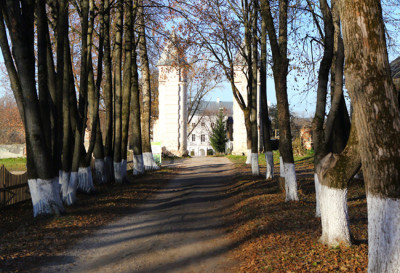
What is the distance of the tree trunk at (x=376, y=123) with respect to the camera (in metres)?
4.07

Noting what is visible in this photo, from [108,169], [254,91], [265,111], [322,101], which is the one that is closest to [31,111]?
[322,101]

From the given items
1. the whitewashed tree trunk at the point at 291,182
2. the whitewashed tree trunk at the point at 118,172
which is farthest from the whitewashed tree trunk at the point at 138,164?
the whitewashed tree trunk at the point at 291,182

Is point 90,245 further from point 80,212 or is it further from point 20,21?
point 20,21

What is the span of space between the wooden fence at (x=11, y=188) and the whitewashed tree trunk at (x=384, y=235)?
402 inches

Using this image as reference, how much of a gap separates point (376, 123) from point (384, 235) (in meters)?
1.09

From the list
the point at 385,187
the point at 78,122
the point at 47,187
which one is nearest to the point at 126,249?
the point at 47,187

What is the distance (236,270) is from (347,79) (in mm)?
3314

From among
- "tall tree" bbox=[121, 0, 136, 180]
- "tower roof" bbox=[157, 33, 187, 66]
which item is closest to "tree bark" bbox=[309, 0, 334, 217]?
"tower roof" bbox=[157, 33, 187, 66]

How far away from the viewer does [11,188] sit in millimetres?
12328

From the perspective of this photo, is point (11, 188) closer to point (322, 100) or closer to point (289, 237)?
point (289, 237)

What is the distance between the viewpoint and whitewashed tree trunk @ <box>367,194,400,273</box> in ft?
13.6

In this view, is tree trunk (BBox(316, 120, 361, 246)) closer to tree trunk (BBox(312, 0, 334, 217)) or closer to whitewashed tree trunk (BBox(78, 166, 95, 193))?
tree trunk (BBox(312, 0, 334, 217))

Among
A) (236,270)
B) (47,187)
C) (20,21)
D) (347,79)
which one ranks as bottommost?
(236,270)

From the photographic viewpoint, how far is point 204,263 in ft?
22.1
